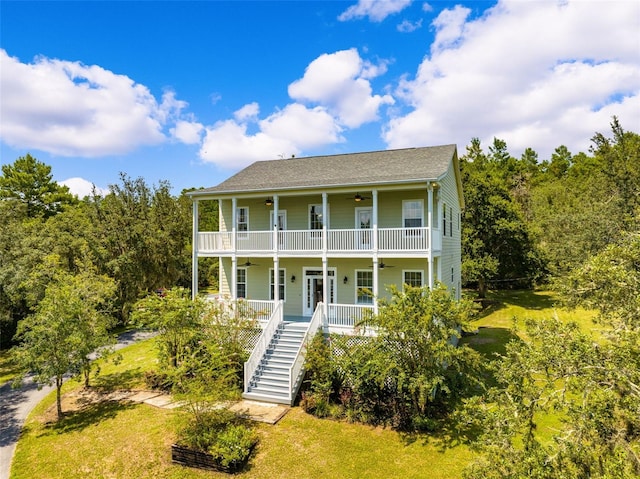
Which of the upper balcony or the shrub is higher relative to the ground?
the upper balcony

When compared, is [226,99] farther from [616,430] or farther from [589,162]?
[589,162]

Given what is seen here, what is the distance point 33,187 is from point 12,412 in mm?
44780

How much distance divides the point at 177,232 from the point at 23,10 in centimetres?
1609

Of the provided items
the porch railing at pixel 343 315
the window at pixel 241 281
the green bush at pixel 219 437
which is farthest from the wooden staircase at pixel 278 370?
the window at pixel 241 281

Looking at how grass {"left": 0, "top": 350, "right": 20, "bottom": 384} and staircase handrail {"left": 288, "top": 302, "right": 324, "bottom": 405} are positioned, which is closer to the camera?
staircase handrail {"left": 288, "top": 302, "right": 324, "bottom": 405}

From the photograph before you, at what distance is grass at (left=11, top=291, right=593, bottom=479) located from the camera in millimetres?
9047

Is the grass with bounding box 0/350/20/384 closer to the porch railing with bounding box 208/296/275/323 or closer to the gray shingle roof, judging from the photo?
the porch railing with bounding box 208/296/275/323

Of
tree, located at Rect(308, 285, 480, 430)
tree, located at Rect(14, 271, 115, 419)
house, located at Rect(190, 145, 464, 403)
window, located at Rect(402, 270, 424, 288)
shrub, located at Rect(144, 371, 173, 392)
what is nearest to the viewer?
tree, located at Rect(308, 285, 480, 430)

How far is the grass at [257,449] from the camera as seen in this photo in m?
9.05

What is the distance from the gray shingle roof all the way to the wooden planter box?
33.3ft

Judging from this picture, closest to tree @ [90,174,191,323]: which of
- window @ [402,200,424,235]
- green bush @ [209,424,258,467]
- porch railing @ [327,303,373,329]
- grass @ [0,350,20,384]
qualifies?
grass @ [0,350,20,384]

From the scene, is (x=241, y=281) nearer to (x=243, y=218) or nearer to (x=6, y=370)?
(x=243, y=218)

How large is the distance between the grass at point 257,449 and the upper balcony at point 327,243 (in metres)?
6.26

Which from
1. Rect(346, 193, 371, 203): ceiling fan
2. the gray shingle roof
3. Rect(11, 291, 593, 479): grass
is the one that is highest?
the gray shingle roof
